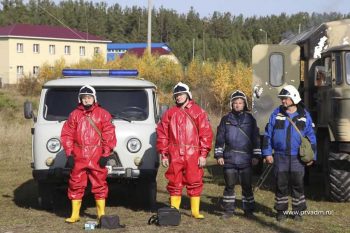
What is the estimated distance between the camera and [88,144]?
309 inches

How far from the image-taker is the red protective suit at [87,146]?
784 centimetres

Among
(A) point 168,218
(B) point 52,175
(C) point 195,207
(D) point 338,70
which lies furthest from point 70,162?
(D) point 338,70

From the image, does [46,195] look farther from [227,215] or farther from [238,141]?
[238,141]

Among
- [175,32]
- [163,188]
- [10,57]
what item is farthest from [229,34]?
[163,188]

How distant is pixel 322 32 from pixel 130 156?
4578 millimetres

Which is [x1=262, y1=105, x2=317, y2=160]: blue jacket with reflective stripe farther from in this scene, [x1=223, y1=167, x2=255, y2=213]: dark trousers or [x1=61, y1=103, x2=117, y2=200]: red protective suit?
[x1=61, y1=103, x2=117, y2=200]: red protective suit

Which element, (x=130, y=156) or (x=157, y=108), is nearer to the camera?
(x=130, y=156)

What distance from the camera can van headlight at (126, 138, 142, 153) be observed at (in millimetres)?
8641

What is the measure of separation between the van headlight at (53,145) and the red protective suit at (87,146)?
686 mm

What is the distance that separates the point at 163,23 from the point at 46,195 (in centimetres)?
11799

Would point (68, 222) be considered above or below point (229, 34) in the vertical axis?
below

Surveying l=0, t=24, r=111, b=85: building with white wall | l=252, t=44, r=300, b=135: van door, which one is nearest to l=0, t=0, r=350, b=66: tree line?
l=0, t=24, r=111, b=85: building with white wall

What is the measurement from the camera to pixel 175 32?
410ft

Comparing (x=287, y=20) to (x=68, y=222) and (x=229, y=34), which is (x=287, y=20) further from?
(x=68, y=222)
